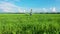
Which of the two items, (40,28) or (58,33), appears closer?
(58,33)

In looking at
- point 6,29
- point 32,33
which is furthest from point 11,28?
point 32,33

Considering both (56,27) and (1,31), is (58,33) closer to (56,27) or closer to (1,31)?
(56,27)

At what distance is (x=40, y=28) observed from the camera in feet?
22.7

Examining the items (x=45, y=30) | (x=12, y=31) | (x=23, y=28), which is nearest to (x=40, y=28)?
(x=45, y=30)

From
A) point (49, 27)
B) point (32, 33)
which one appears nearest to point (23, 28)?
point (32, 33)

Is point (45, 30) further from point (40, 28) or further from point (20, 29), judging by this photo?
point (20, 29)

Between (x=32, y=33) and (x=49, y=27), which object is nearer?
(x=32, y=33)

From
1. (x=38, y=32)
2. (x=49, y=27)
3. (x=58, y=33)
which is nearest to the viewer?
(x=58, y=33)

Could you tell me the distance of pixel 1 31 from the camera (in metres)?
6.72

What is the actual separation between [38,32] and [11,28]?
1.11 m

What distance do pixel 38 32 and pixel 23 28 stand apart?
658mm

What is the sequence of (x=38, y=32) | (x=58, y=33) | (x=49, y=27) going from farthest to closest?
(x=49, y=27) → (x=38, y=32) → (x=58, y=33)

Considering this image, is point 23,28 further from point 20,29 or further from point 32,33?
point 32,33

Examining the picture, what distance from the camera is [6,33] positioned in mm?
6617
